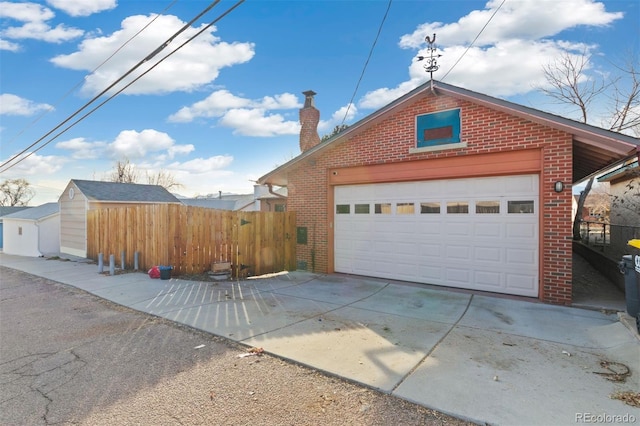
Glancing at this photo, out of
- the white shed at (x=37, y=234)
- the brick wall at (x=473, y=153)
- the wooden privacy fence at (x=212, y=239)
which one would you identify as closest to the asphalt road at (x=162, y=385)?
the wooden privacy fence at (x=212, y=239)

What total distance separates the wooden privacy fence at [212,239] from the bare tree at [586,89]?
12.9 meters

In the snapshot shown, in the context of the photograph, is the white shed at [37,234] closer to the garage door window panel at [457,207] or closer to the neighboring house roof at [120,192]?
the neighboring house roof at [120,192]

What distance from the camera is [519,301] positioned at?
6.58 m

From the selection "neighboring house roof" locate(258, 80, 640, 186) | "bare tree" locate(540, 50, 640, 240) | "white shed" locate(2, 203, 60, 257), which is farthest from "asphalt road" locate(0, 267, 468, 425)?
"white shed" locate(2, 203, 60, 257)

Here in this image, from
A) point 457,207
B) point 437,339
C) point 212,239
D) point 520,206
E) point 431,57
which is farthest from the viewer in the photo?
point 212,239

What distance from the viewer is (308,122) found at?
43.1 feet

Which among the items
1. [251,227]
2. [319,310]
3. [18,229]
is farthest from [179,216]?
[18,229]

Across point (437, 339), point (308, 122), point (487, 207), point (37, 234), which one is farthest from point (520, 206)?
point (37, 234)

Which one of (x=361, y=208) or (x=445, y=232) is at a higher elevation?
(x=361, y=208)

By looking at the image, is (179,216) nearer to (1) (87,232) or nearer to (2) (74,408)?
(2) (74,408)

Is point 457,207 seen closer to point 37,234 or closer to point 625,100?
point 625,100

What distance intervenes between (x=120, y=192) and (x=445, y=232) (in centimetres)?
1760

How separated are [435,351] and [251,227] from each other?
21.7 ft

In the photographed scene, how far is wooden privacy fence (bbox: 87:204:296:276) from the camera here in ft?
30.5
